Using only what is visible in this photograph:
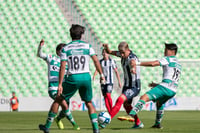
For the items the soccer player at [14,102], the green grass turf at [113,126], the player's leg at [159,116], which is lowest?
the soccer player at [14,102]

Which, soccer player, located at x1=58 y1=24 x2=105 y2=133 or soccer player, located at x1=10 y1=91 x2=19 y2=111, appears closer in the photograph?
soccer player, located at x1=58 y1=24 x2=105 y2=133

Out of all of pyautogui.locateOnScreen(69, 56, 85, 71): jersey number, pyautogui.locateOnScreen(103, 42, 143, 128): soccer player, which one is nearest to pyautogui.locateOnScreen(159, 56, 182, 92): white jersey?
pyautogui.locateOnScreen(103, 42, 143, 128): soccer player

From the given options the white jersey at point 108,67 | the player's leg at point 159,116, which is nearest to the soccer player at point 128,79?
the player's leg at point 159,116

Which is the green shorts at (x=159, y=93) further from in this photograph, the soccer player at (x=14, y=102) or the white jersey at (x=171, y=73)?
the soccer player at (x=14, y=102)

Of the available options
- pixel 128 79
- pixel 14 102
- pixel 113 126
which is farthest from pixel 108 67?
pixel 14 102

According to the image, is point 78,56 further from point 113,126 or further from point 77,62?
point 113,126

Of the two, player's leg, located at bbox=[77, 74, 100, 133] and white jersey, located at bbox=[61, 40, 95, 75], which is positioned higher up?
white jersey, located at bbox=[61, 40, 95, 75]

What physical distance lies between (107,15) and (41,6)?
3170 millimetres

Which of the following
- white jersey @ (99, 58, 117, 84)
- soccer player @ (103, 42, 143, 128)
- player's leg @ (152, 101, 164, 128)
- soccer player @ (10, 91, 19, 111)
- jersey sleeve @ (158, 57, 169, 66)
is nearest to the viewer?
Result: jersey sleeve @ (158, 57, 169, 66)

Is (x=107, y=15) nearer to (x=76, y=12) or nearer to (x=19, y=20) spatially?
(x=76, y=12)

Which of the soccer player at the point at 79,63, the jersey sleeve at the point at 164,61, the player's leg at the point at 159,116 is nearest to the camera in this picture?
the soccer player at the point at 79,63

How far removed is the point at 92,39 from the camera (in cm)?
2455

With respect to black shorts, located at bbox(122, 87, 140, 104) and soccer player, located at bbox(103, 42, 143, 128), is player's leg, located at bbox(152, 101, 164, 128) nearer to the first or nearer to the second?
soccer player, located at bbox(103, 42, 143, 128)

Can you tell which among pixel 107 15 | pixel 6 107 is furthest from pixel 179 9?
pixel 6 107
